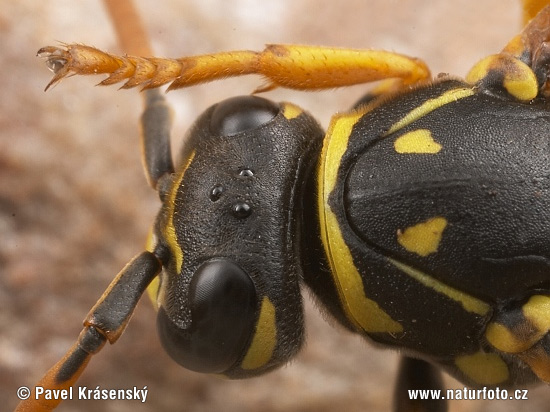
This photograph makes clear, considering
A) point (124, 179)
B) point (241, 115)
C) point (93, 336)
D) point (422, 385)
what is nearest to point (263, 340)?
point (93, 336)

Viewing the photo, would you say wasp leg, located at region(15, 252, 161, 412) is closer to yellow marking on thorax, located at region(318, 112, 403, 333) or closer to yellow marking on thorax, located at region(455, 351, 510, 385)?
yellow marking on thorax, located at region(318, 112, 403, 333)

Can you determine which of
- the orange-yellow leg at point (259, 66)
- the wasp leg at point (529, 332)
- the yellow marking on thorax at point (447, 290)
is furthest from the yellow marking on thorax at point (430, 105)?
the wasp leg at point (529, 332)

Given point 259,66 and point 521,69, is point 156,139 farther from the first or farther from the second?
point 521,69

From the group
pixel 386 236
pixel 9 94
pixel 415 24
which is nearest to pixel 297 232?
pixel 386 236

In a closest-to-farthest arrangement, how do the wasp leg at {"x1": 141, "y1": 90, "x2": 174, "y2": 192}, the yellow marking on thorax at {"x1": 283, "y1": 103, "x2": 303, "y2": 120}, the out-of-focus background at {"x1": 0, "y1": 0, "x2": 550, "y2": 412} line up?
the yellow marking on thorax at {"x1": 283, "y1": 103, "x2": 303, "y2": 120} → the wasp leg at {"x1": 141, "y1": 90, "x2": 174, "y2": 192} → the out-of-focus background at {"x1": 0, "y1": 0, "x2": 550, "y2": 412}

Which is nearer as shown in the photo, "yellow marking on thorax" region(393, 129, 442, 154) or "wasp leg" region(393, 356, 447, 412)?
"yellow marking on thorax" region(393, 129, 442, 154)

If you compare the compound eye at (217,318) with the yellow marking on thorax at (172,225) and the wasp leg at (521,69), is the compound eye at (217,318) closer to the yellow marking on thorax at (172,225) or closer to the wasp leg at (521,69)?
the yellow marking on thorax at (172,225)

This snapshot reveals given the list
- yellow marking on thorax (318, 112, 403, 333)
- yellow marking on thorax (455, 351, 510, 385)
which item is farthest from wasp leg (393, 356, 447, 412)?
yellow marking on thorax (318, 112, 403, 333)
